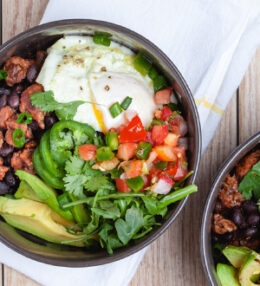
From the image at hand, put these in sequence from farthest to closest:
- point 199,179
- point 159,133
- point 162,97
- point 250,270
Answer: point 199,179 → point 162,97 → point 159,133 → point 250,270

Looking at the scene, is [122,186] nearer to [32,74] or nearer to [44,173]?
[44,173]

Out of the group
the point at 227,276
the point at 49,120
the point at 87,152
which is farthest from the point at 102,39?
the point at 227,276

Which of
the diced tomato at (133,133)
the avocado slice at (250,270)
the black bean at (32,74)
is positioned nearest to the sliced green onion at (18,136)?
the black bean at (32,74)

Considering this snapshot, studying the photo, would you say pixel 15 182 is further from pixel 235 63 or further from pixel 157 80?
pixel 235 63

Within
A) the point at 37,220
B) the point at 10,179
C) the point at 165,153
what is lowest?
the point at 37,220

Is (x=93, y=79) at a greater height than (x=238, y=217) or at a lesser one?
greater

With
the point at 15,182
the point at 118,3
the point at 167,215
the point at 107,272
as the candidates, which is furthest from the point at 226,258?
the point at 118,3

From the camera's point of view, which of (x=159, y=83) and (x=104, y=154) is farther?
(x=159, y=83)

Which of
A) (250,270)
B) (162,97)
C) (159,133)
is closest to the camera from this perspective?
(250,270)
